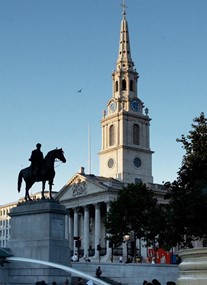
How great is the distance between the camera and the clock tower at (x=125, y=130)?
120 meters

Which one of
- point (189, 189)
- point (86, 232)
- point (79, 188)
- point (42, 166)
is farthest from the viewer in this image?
point (79, 188)

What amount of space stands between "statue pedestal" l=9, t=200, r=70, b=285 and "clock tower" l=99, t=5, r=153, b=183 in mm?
81612

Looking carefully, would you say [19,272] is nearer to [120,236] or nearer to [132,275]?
[132,275]

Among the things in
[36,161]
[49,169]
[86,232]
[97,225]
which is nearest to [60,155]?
[49,169]

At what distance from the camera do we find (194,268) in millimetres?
14297

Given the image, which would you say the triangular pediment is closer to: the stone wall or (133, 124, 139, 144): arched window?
(133, 124, 139, 144): arched window

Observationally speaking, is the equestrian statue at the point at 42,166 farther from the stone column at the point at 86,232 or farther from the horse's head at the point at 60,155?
the stone column at the point at 86,232

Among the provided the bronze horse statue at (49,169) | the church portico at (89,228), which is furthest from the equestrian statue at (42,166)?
the church portico at (89,228)

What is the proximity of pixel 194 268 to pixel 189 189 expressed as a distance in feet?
113

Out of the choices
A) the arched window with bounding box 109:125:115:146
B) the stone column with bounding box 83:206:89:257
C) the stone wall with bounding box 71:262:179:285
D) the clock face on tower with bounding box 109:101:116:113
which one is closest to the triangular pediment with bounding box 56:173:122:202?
the stone column with bounding box 83:206:89:257

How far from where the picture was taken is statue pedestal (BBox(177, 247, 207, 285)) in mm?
13959

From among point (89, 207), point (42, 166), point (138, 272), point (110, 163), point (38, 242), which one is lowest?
point (138, 272)

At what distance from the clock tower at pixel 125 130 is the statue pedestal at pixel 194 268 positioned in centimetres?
10268

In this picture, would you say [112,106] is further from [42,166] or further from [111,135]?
[42,166]
